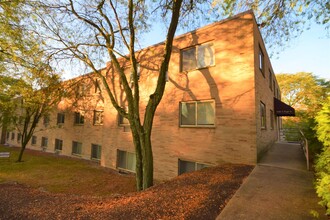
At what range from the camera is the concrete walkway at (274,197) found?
3410mm

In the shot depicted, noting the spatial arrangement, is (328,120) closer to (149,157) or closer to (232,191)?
(232,191)

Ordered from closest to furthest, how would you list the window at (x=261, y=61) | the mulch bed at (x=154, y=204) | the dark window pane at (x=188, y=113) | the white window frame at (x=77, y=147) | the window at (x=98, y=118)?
the mulch bed at (x=154, y=204), the dark window pane at (x=188, y=113), the window at (x=261, y=61), the window at (x=98, y=118), the white window frame at (x=77, y=147)

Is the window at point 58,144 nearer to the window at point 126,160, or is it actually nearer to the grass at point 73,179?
the grass at point 73,179

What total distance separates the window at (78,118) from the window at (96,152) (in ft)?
11.7

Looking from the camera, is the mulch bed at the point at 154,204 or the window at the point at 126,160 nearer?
the mulch bed at the point at 154,204

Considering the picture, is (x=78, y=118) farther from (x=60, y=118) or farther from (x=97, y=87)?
(x=97, y=87)

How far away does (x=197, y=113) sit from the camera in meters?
9.28

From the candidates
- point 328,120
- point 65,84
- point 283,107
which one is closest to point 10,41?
point 65,84

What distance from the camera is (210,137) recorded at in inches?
336

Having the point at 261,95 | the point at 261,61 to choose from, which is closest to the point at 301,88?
the point at 261,61

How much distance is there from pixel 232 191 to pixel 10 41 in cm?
1206

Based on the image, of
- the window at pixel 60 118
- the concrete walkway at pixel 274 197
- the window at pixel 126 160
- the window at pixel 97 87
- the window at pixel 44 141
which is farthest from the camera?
the window at pixel 44 141

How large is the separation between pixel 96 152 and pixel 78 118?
520 centimetres

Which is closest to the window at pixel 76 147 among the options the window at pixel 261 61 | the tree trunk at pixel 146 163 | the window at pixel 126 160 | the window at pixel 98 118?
Result: the window at pixel 98 118
